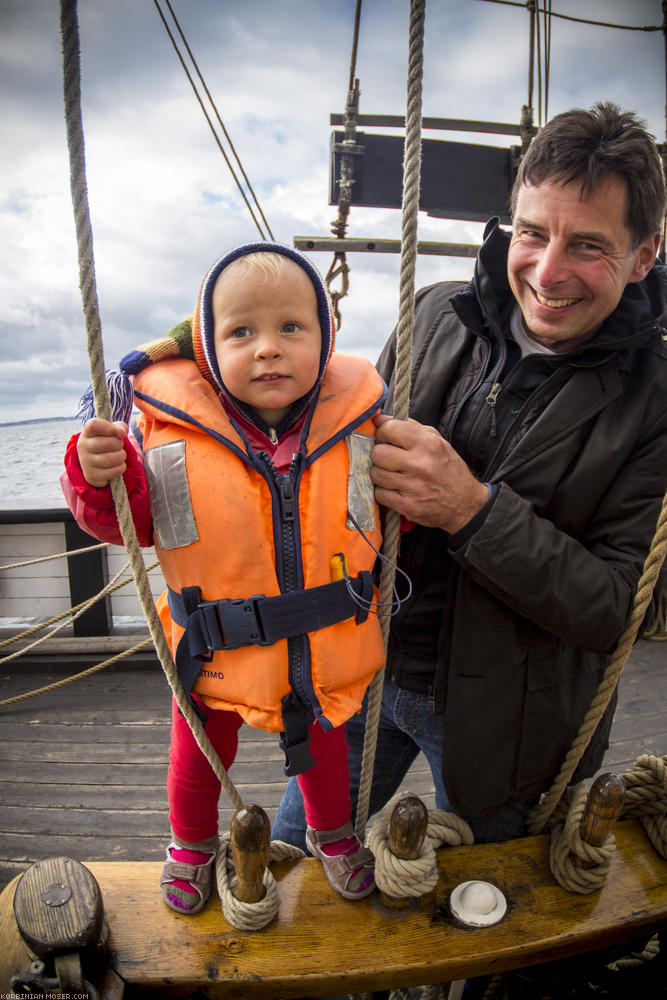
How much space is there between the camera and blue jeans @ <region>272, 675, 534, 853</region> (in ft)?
4.49

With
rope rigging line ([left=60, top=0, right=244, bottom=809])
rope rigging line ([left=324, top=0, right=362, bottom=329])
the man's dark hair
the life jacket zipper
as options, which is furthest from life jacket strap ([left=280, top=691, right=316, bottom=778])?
rope rigging line ([left=324, top=0, right=362, bottom=329])

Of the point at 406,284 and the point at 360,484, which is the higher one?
the point at 406,284

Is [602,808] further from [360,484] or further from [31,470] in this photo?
[31,470]

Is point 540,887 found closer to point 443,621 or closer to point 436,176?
point 443,621

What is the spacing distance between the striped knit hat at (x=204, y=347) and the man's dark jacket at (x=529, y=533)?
285mm

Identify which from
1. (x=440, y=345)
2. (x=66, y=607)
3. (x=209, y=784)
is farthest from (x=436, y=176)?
(x=209, y=784)

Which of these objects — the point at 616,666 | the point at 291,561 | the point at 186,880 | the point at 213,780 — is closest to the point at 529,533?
the point at 616,666

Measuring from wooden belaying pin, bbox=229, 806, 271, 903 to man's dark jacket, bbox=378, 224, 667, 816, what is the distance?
16.0 inches

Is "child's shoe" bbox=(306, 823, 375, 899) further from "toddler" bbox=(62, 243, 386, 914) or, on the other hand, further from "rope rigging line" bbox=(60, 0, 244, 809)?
"rope rigging line" bbox=(60, 0, 244, 809)

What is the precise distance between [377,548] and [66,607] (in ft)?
10.9

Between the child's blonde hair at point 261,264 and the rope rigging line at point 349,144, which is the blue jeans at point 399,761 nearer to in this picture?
the child's blonde hair at point 261,264

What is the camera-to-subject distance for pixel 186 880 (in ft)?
3.70

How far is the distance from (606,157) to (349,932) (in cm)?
137

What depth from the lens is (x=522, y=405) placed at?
1218 millimetres
